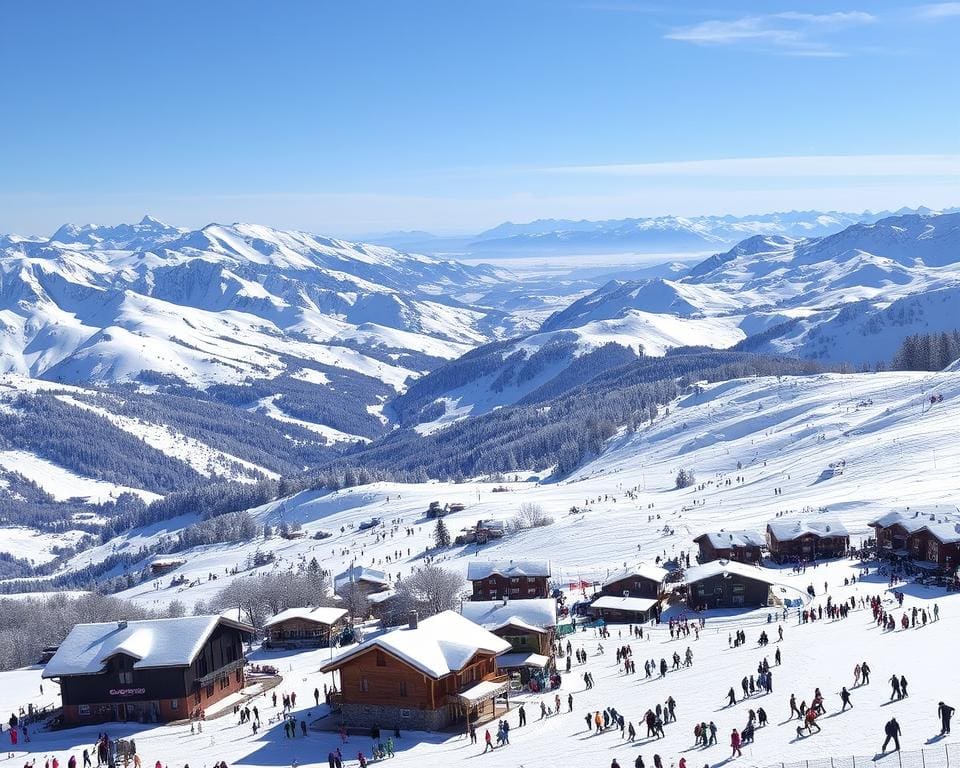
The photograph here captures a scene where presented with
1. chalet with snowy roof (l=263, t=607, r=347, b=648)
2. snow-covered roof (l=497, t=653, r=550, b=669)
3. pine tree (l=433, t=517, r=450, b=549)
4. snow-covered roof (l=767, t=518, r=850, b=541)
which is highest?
snow-covered roof (l=497, t=653, r=550, b=669)

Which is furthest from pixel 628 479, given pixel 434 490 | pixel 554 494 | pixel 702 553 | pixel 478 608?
pixel 478 608

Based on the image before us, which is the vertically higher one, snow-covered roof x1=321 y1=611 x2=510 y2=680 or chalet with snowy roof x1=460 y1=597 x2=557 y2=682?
snow-covered roof x1=321 y1=611 x2=510 y2=680

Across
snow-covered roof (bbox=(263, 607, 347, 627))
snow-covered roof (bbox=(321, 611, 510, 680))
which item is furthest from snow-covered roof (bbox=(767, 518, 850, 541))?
snow-covered roof (bbox=(321, 611, 510, 680))

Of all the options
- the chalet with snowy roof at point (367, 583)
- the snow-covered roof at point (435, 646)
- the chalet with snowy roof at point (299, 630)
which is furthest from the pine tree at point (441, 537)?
the snow-covered roof at point (435, 646)

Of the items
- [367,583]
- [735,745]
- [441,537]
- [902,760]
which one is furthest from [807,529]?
[902,760]

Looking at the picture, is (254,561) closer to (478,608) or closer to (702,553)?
(702,553)

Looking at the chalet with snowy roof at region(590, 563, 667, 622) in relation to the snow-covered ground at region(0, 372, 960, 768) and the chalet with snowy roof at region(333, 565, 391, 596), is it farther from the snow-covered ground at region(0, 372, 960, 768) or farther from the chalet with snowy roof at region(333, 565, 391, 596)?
the chalet with snowy roof at region(333, 565, 391, 596)

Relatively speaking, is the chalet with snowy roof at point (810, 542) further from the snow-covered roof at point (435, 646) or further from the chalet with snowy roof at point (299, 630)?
the snow-covered roof at point (435, 646)
